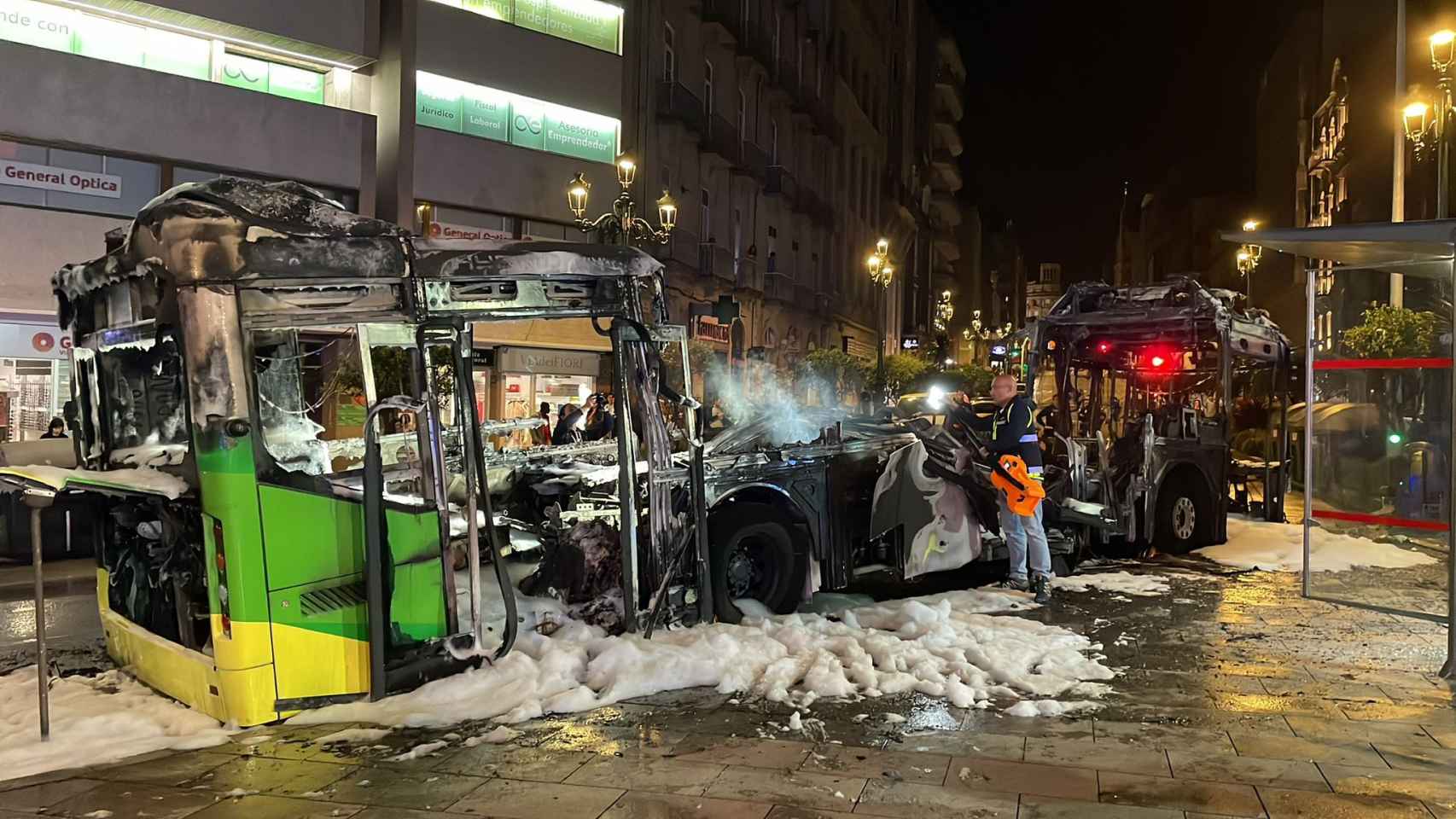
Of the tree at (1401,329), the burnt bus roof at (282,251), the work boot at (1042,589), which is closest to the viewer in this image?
the burnt bus roof at (282,251)

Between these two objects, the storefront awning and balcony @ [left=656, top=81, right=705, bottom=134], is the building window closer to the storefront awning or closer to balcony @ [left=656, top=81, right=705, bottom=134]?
balcony @ [left=656, top=81, right=705, bottom=134]

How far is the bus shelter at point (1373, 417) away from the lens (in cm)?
732

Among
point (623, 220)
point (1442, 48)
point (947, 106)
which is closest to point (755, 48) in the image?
point (623, 220)

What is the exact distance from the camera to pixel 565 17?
2730cm

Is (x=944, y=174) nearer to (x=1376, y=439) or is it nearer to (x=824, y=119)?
(x=824, y=119)

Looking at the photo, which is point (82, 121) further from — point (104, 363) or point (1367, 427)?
point (1367, 427)

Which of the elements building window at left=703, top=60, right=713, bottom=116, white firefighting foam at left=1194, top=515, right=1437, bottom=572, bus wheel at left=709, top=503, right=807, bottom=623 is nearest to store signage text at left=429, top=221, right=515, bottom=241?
building window at left=703, top=60, right=713, bottom=116

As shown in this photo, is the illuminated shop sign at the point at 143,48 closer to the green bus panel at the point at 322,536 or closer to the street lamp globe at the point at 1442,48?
the green bus panel at the point at 322,536

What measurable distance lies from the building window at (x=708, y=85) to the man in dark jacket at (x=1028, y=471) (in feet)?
85.3

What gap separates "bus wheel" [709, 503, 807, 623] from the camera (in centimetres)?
770

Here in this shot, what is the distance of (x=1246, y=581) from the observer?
404 inches

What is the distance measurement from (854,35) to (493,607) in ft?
166

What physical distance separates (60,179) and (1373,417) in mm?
19779

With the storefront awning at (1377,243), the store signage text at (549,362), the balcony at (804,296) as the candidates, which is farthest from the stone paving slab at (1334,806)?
the balcony at (804,296)
